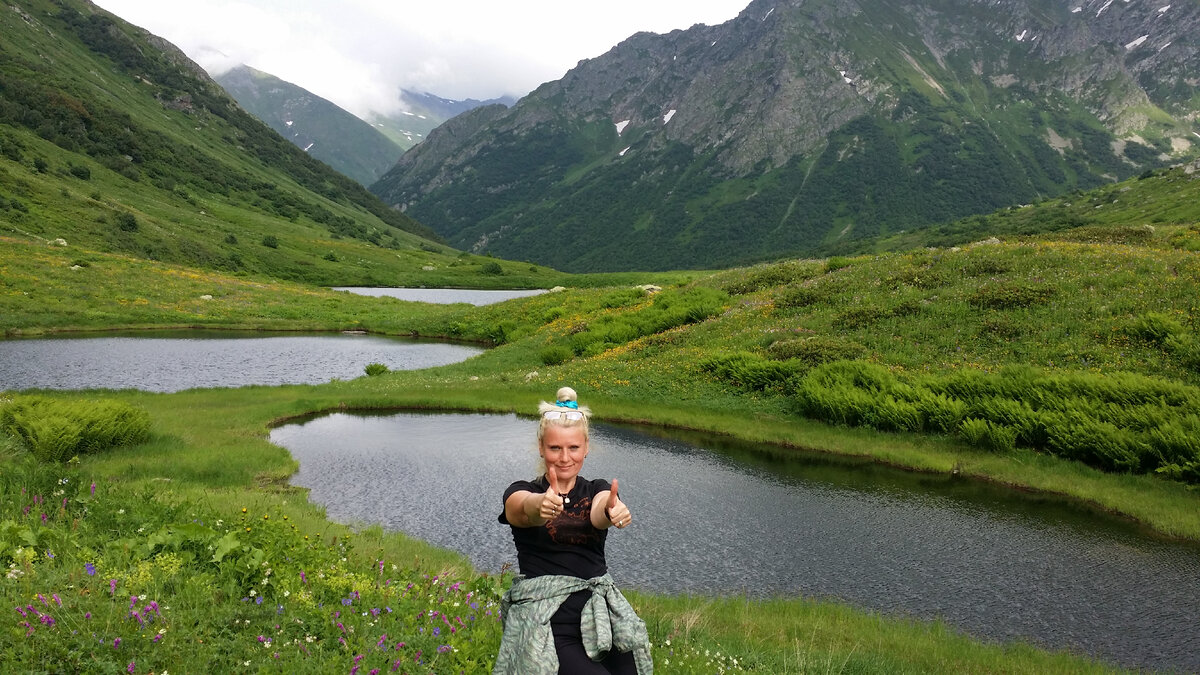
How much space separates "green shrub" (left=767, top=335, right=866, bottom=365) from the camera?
3112 cm

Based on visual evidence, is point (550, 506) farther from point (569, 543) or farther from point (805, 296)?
point (805, 296)

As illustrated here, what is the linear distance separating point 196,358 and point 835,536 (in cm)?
4506

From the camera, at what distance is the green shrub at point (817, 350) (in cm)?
3112

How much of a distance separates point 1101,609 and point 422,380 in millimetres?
33104

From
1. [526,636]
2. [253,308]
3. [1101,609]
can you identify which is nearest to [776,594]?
[1101,609]

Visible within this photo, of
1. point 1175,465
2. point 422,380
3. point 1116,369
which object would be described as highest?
point 1116,369

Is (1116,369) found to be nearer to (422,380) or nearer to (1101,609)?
(1101,609)

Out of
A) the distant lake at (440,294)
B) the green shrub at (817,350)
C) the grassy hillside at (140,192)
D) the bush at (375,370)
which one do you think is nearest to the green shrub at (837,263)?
the green shrub at (817,350)

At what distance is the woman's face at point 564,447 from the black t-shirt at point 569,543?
141mm

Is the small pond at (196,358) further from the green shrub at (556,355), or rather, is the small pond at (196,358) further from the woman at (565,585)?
the woman at (565,585)

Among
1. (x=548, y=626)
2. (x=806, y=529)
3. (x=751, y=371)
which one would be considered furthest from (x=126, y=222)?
(x=548, y=626)

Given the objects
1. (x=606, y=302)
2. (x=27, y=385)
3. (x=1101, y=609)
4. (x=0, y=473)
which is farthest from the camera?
(x=606, y=302)

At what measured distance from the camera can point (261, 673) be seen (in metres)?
5.90

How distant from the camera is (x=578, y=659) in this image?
5.01m
